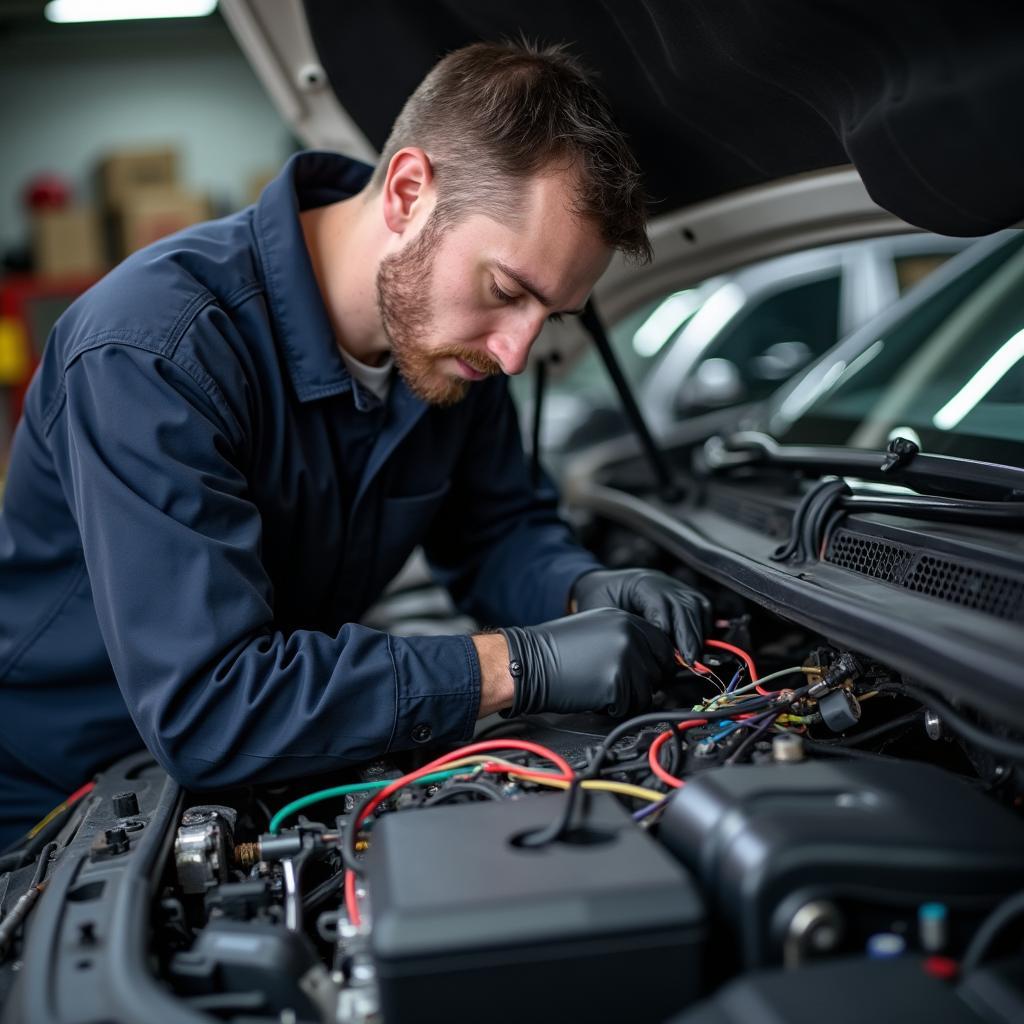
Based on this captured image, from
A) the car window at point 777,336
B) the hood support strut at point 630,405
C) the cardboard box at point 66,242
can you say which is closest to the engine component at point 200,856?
the hood support strut at point 630,405

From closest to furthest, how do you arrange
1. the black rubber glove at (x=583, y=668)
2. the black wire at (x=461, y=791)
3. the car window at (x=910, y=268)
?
the black wire at (x=461, y=791), the black rubber glove at (x=583, y=668), the car window at (x=910, y=268)

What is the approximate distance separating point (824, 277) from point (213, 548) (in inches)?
167

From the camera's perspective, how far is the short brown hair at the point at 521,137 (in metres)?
1.45

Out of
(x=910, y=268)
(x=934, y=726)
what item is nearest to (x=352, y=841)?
(x=934, y=726)

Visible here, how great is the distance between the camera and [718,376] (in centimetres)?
454

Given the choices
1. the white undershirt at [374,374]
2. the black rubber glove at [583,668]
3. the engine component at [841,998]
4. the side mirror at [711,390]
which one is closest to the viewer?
the engine component at [841,998]

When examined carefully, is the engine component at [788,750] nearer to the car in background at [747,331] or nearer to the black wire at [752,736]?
the black wire at [752,736]

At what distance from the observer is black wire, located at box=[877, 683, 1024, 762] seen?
0.91m

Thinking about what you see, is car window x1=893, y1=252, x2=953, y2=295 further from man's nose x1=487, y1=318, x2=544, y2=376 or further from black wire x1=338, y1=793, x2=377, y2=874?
black wire x1=338, y1=793, x2=377, y2=874

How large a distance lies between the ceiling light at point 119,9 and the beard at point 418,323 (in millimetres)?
5966

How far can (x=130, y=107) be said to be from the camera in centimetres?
760

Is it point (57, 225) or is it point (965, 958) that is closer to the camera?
point (965, 958)

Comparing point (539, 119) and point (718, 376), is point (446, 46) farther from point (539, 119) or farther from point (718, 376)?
point (718, 376)

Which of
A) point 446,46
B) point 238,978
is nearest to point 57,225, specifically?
point 446,46
